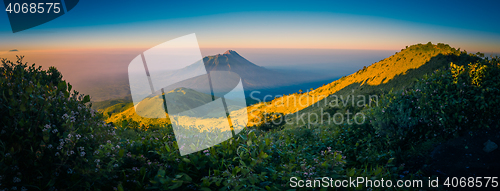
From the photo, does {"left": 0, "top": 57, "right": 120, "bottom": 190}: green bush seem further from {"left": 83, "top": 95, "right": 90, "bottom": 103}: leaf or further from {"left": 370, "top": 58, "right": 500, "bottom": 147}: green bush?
{"left": 370, "top": 58, "right": 500, "bottom": 147}: green bush

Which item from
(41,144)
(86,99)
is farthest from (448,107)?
(41,144)

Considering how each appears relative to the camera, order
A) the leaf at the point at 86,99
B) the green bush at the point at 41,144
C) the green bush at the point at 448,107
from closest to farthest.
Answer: the green bush at the point at 41,144
the leaf at the point at 86,99
the green bush at the point at 448,107

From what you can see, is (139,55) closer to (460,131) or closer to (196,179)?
(196,179)

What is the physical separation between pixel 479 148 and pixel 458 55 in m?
10.3

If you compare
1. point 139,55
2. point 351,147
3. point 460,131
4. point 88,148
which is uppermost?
point 139,55

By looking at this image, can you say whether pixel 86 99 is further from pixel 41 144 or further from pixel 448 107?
pixel 448 107

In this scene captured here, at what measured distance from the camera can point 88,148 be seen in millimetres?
2738

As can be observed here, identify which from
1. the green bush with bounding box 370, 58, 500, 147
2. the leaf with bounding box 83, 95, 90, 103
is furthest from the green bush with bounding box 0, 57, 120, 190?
the green bush with bounding box 370, 58, 500, 147

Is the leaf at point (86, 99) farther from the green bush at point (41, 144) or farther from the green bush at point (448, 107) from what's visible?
the green bush at point (448, 107)

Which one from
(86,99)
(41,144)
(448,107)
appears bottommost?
(448,107)

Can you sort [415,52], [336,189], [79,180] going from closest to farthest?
[79,180]
[336,189]
[415,52]

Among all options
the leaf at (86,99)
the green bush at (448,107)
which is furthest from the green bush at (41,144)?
the green bush at (448,107)

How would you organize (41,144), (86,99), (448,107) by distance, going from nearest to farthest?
1. (41,144)
2. (86,99)
3. (448,107)

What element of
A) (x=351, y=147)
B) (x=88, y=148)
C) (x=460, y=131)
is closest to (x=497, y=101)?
(x=460, y=131)
